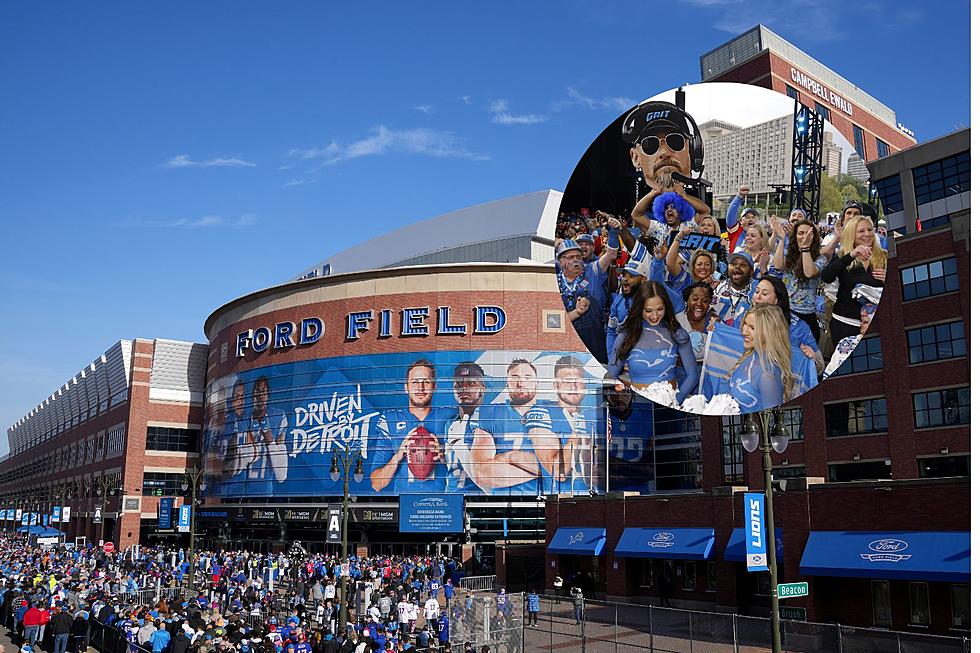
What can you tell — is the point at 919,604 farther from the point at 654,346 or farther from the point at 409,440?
the point at 409,440

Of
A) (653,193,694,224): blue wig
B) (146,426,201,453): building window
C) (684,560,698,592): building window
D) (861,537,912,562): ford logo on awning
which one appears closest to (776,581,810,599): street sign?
(653,193,694,224): blue wig

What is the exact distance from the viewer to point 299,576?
49.8m

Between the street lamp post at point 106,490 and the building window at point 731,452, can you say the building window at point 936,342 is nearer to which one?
the building window at point 731,452

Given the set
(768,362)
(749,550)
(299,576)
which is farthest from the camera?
(299,576)

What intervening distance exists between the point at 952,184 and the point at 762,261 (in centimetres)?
3714

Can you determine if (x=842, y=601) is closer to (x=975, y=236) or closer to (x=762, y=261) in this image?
(x=762, y=261)

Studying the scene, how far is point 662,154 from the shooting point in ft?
74.1

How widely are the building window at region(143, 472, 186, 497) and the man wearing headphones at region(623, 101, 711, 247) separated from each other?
80793 millimetres

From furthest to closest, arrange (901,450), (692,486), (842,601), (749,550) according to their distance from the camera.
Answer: (692,486)
(901,450)
(842,601)
(749,550)

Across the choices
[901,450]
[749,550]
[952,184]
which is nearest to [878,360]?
[901,450]

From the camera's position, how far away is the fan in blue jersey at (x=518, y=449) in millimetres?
68625

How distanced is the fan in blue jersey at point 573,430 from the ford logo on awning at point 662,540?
27122 mm

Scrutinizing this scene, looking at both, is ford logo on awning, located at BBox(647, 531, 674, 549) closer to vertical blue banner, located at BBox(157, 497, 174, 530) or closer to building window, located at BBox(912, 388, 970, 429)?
building window, located at BBox(912, 388, 970, 429)

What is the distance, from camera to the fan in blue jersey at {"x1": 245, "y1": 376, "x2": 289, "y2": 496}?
2975 inches
